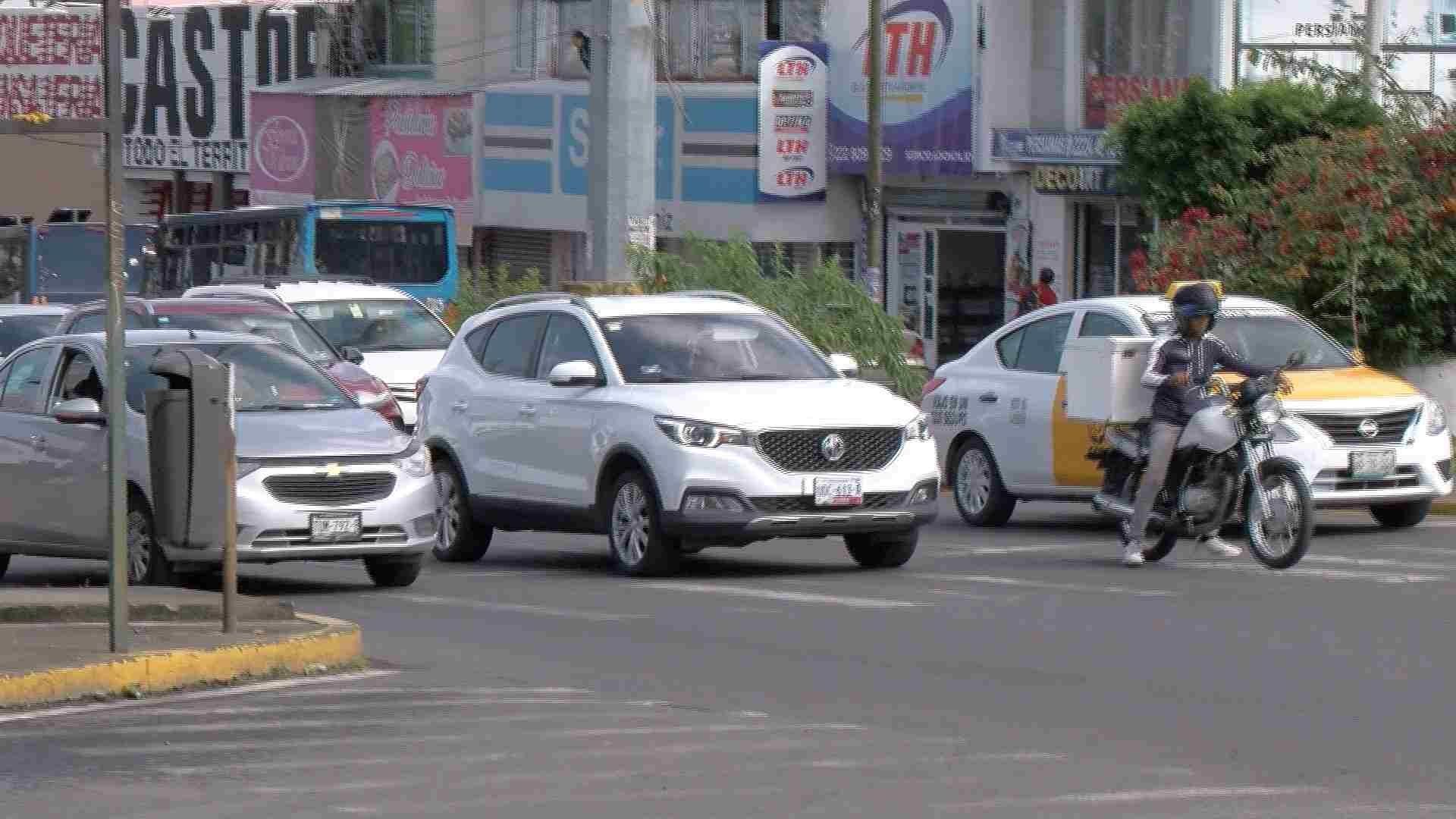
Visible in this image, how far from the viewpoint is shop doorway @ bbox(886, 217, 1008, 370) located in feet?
133

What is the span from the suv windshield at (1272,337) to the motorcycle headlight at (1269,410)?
263 cm

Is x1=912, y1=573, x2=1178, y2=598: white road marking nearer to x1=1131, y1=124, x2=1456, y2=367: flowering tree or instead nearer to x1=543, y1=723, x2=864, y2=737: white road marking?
x1=543, y1=723, x2=864, y2=737: white road marking

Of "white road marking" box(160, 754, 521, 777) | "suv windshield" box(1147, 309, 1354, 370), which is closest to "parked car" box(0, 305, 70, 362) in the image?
"suv windshield" box(1147, 309, 1354, 370)

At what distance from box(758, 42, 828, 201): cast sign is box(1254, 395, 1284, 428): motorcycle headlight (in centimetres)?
2550

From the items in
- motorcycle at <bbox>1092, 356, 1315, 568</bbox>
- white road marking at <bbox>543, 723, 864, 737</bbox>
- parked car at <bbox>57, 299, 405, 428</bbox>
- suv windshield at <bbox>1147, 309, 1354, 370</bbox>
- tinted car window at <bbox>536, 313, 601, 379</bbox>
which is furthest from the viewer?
parked car at <bbox>57, 299, 405, 428</bbox>

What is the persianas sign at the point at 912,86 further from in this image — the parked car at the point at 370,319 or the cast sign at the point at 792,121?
the parked car at the point at 370,319

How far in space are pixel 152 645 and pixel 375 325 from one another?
1601cm

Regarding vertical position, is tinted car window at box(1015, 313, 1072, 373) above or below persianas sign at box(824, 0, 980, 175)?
below

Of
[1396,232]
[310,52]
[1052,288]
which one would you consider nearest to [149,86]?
[310,52]

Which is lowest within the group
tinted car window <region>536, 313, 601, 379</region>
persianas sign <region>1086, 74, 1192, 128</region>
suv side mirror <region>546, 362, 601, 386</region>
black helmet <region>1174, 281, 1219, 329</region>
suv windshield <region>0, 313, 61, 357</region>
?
suv windshield <region>0, 313, 61, 357</region>

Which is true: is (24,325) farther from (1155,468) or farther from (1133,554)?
(1155,468)

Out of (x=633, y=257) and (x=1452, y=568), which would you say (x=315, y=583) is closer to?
(x=1452, y=568)

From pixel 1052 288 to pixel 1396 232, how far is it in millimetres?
14494

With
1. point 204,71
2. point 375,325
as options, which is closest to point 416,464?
point 375,325
